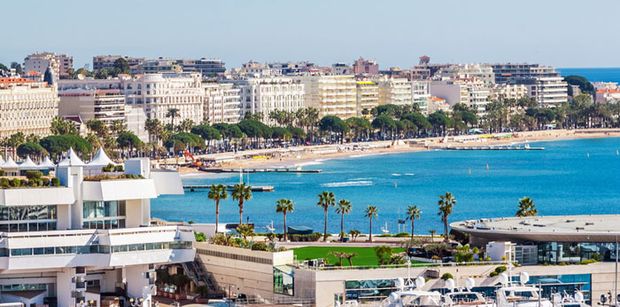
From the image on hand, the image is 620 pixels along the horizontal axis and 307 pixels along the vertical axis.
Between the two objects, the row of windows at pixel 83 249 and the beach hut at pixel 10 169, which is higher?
the beach hut at pixel 10 169

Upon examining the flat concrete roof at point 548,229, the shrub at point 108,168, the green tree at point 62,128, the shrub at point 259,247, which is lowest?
the green tree at point 62,128

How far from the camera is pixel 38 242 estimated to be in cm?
5122

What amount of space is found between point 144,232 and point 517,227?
42.3 ft

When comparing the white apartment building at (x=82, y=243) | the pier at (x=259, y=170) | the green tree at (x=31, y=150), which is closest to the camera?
the white apartment building at (x=82, y=243)

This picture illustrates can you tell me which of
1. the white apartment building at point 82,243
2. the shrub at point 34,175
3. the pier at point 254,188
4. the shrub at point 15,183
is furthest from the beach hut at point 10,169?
the pier at point 254,188

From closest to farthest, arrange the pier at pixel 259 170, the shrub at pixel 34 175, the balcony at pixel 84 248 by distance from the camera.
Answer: the balcony at pixel 84 248 → the shrub at pixel 34 175 → the pier at pixel 259 170

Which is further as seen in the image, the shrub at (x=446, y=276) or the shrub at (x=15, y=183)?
the shrub at (x=446, y=276)

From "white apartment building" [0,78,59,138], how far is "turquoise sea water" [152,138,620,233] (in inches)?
993

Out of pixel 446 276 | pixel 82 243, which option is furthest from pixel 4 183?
pixel 446 276

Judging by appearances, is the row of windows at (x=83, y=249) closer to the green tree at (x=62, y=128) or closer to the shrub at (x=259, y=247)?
the shrub at (x=259, y=247)

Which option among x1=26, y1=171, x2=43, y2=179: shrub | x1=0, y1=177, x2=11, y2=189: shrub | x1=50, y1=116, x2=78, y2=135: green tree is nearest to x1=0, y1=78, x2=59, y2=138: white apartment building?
x1=50, y1=116, x2=78, y2=135: green tree

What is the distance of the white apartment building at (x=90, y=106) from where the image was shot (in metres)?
189

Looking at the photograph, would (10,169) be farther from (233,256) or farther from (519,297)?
(519,297)

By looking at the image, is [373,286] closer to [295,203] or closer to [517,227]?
[517,227]
